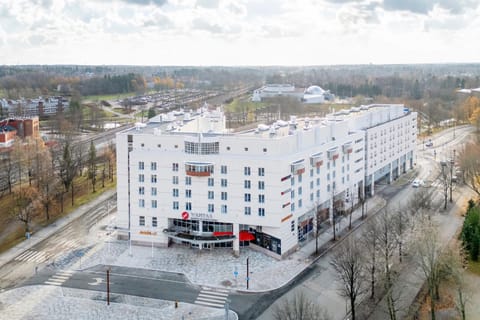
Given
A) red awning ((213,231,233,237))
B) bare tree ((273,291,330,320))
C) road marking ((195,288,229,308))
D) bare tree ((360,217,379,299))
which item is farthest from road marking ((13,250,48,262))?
bare tree ((360,217,379,299))

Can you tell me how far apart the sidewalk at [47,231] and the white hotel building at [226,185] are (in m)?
8.89

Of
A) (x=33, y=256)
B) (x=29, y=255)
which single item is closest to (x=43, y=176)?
(x=29, y=255)

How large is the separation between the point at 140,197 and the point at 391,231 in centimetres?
2445

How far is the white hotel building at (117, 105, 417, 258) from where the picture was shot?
4984 centimetres

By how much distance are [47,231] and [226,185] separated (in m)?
22.1

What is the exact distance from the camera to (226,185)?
166 feet

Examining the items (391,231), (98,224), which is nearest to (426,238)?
(391,231)

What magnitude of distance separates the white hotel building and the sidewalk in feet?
29.2

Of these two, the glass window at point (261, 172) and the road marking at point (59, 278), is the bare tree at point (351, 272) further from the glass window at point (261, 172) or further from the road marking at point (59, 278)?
the road marking at point (59, 278)

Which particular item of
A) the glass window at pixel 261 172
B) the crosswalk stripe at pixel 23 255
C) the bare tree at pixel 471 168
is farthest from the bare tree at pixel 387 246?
the crosswalk stripe at pixel 23 255

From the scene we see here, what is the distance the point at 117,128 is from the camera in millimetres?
129250

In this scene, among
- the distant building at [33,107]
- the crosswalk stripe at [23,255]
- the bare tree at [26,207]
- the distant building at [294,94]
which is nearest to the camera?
the crosswalk stripe at [23,255]

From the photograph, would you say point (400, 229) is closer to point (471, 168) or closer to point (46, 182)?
point (471, 168)

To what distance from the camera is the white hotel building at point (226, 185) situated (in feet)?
164
